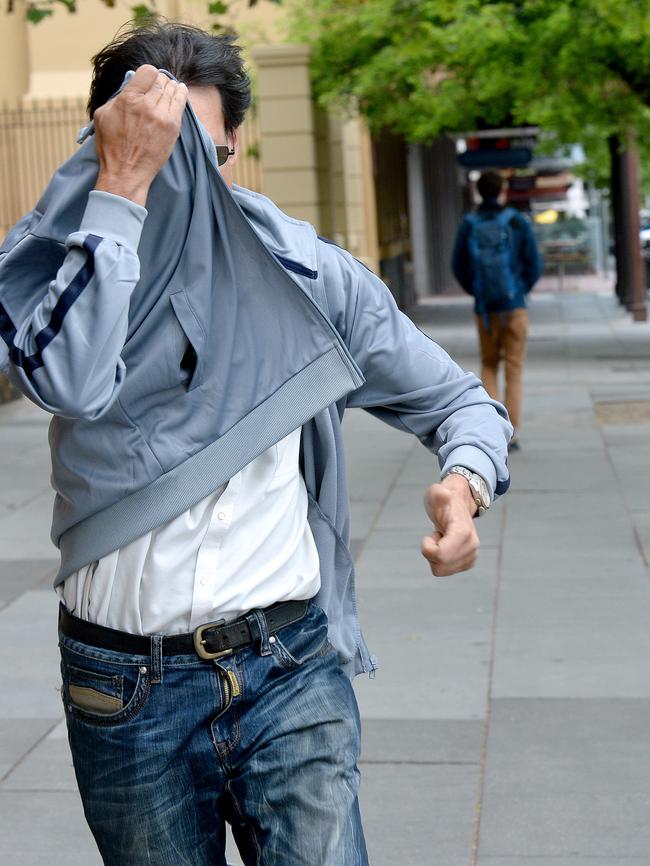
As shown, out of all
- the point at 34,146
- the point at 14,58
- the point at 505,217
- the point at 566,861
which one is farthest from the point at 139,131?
the point at 14,58

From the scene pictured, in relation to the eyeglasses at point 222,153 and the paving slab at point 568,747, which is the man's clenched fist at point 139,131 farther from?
the paving slab at point 568,747

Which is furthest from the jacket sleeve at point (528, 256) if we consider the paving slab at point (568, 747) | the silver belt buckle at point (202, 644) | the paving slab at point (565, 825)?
the silver belt buckle at point (202, 644)

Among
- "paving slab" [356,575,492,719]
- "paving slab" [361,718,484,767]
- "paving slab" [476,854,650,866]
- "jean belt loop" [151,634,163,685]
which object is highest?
"jean belt loop" [151,634,163,685]

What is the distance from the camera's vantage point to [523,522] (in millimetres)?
8125

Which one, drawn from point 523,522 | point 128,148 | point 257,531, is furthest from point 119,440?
point 523,522

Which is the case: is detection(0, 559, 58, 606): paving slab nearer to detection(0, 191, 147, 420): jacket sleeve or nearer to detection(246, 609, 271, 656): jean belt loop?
detection(246, 609, 271, 656): jean belt loop

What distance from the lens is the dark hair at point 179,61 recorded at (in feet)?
6.84

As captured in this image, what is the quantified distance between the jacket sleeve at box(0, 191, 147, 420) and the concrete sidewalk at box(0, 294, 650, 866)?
222cm

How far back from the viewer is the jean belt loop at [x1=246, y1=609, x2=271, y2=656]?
206cm

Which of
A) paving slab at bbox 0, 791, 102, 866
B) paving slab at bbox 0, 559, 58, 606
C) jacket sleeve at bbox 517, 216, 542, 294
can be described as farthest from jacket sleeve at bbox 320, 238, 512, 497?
jacket sleeve at bbox 517, 216, 542, 294

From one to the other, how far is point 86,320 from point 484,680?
360 centimetres

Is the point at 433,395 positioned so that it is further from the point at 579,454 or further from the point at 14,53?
the point at 14,53

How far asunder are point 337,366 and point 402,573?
4884mm

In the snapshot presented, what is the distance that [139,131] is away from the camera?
6.09 ft
